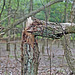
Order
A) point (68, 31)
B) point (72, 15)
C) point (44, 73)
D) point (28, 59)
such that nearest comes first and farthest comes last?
point (28, 59), point (68, 31), point (72, 15), point (44, 73)

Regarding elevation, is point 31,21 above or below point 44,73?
above

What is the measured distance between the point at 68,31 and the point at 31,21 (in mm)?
741

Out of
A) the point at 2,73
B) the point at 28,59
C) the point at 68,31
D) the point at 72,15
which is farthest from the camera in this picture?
the point at 2,73

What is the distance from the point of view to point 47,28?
9.57 ft

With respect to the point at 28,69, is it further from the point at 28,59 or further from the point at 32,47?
the point at 32,47

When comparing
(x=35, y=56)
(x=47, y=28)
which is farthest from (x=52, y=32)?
(x=35, y=56)

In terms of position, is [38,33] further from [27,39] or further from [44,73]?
[44,73]

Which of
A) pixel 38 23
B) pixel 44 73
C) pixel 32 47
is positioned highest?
pixel 38 23

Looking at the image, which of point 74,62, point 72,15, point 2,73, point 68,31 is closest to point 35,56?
point 68,31

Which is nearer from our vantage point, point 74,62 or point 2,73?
point 74,62

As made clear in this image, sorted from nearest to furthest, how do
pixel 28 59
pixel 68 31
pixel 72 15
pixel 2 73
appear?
pixel 28 59 → pixel 68 31 → pixel 72 15 → pixel 2 73

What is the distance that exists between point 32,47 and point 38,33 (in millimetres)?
271

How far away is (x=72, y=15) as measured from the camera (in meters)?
5.39

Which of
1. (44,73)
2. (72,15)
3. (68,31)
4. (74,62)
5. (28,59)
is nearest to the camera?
(28,59)
